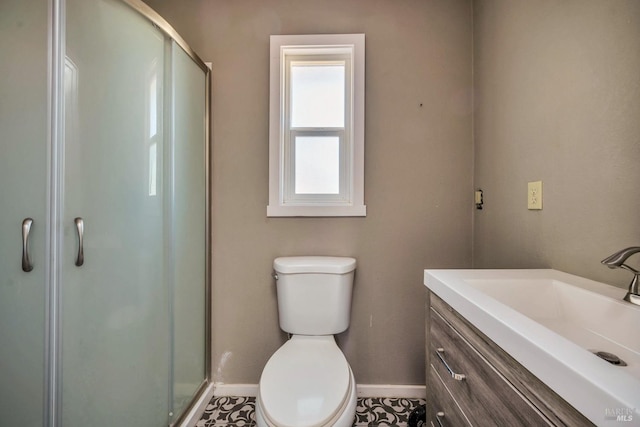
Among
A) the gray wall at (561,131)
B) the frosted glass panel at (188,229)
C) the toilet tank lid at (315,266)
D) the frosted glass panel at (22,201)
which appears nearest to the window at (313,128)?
the toilet tank lid at (315,266)

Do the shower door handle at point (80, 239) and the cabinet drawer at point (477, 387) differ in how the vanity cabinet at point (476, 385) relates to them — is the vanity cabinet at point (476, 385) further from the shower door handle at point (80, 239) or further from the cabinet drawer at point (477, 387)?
the shower door handle at point (80, 239)

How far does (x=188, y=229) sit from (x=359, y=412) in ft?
4.21

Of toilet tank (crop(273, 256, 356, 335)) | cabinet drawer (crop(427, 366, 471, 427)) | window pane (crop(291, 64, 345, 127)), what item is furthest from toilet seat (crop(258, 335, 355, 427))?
window pane (crop(291, 64, 345, 127))

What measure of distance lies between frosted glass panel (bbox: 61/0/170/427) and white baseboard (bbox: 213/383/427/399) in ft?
1.30

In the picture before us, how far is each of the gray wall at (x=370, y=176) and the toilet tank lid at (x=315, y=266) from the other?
0.12 m

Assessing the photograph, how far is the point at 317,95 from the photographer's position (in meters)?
1.56

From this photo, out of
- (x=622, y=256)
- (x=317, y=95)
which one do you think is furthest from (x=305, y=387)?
(x=317, y=95)

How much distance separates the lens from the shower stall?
Answer: 2.25 feet

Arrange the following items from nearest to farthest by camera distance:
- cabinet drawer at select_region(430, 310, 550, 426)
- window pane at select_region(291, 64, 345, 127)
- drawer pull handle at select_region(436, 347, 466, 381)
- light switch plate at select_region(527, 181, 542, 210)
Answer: cabinet drawer at select_region(430, 310, 550, 426), drawer pull handle at select_region(436, 347, 466, 381), light switch plate at select_region(527, 181, 542, 210), window pane at select_region(291, 64, 345, 127)

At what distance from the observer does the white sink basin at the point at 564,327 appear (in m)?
0.35

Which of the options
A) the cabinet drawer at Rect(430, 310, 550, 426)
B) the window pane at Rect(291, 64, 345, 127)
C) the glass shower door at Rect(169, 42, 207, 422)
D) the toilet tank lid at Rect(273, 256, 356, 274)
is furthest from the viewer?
the window pane at Rect(291, 64, 345, 127)

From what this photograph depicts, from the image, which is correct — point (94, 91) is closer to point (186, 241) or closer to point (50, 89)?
point (50, 89)

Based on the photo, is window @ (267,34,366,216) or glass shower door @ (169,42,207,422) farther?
window @ (267,34,366,216)

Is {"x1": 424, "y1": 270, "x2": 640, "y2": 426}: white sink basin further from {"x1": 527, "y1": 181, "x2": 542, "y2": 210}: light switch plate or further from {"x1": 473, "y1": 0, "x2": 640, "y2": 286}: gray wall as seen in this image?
{"x1": 527, "y1": 181, "x2": 542, "y2": 210}: light switch plate
